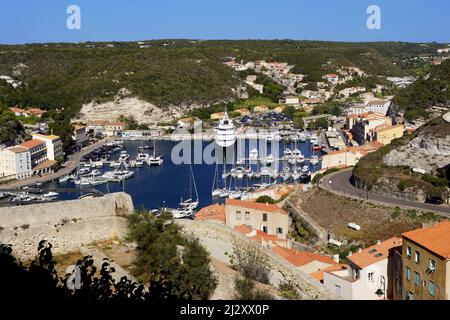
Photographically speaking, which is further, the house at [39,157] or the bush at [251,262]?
the house at [39,157]

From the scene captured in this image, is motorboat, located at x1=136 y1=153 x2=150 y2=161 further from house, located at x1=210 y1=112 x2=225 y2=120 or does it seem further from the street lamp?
the street lamp

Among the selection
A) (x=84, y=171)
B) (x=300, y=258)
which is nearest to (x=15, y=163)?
(x=84, y=171)

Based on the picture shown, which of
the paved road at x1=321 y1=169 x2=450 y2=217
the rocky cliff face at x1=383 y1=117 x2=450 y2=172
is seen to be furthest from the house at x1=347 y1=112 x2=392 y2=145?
the paved road at x1=321 y1=169 x2=450 y2=217

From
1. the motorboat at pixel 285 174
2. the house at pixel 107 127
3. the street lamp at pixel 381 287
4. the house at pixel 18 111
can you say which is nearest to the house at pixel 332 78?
the house at pixel 107 127

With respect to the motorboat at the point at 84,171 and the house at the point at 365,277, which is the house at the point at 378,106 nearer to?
the motorboat at the point at 84,171

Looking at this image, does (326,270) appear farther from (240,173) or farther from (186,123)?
(186,123)
